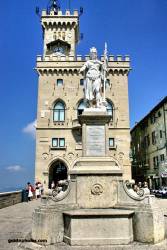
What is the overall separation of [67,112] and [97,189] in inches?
1301

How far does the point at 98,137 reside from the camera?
10.4m

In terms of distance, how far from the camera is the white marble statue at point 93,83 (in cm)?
1103

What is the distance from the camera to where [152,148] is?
5303 cm

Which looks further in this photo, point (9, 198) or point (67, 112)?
point (67, 112)

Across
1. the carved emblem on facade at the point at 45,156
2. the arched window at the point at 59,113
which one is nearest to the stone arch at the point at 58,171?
the carved emblem on facade at the point at 45,156

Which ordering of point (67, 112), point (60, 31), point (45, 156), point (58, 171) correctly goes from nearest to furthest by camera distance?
point (45, 156)
point (67, 112)
point (58, 171)
point (60, 31)

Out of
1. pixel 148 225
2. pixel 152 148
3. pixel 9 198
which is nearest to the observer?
pixel 148 225

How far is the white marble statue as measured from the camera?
1103 cm

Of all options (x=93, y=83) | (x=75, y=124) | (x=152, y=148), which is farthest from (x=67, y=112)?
(x=93, y=83)

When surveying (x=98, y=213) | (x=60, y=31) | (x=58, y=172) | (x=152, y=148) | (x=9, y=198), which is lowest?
(x=9, y=198)

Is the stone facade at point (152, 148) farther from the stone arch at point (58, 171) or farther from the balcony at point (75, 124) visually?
the stone arch at point (58, 171)

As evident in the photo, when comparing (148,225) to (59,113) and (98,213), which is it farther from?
(59,113)

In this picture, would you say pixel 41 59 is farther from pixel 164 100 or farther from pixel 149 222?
pixel 149 222

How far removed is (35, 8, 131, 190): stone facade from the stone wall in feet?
35.2
